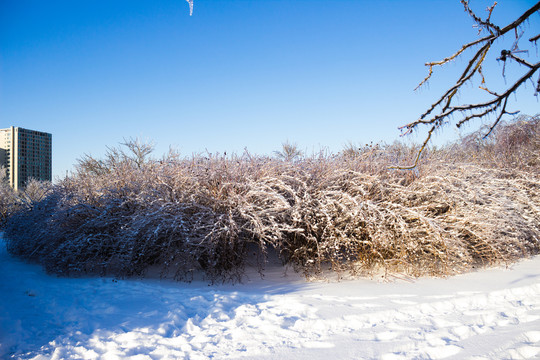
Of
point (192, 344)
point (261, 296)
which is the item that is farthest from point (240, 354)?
point (261, 296)

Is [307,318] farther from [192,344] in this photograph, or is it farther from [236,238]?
[236,238]

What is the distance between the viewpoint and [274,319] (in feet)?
11.4

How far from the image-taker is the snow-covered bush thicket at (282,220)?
17.0 ft

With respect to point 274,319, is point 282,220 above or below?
above

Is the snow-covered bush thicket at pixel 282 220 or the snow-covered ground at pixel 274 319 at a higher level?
the snow-covered bush thicket at pixel 282 220

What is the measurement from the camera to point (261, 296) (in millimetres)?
4242

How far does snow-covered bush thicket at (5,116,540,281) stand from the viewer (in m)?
5.17

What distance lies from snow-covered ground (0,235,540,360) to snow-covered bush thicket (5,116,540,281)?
19.0 inches

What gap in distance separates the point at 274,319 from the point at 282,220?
2.15m

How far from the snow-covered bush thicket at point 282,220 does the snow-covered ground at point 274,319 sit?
48 centimetres

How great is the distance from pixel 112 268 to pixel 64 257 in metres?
0.87

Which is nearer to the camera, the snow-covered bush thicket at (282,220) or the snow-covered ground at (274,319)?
the snow-covered ground at (274,319)

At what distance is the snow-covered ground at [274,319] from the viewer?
2771 millimetres

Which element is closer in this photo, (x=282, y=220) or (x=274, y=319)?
(x=274, y=319)
